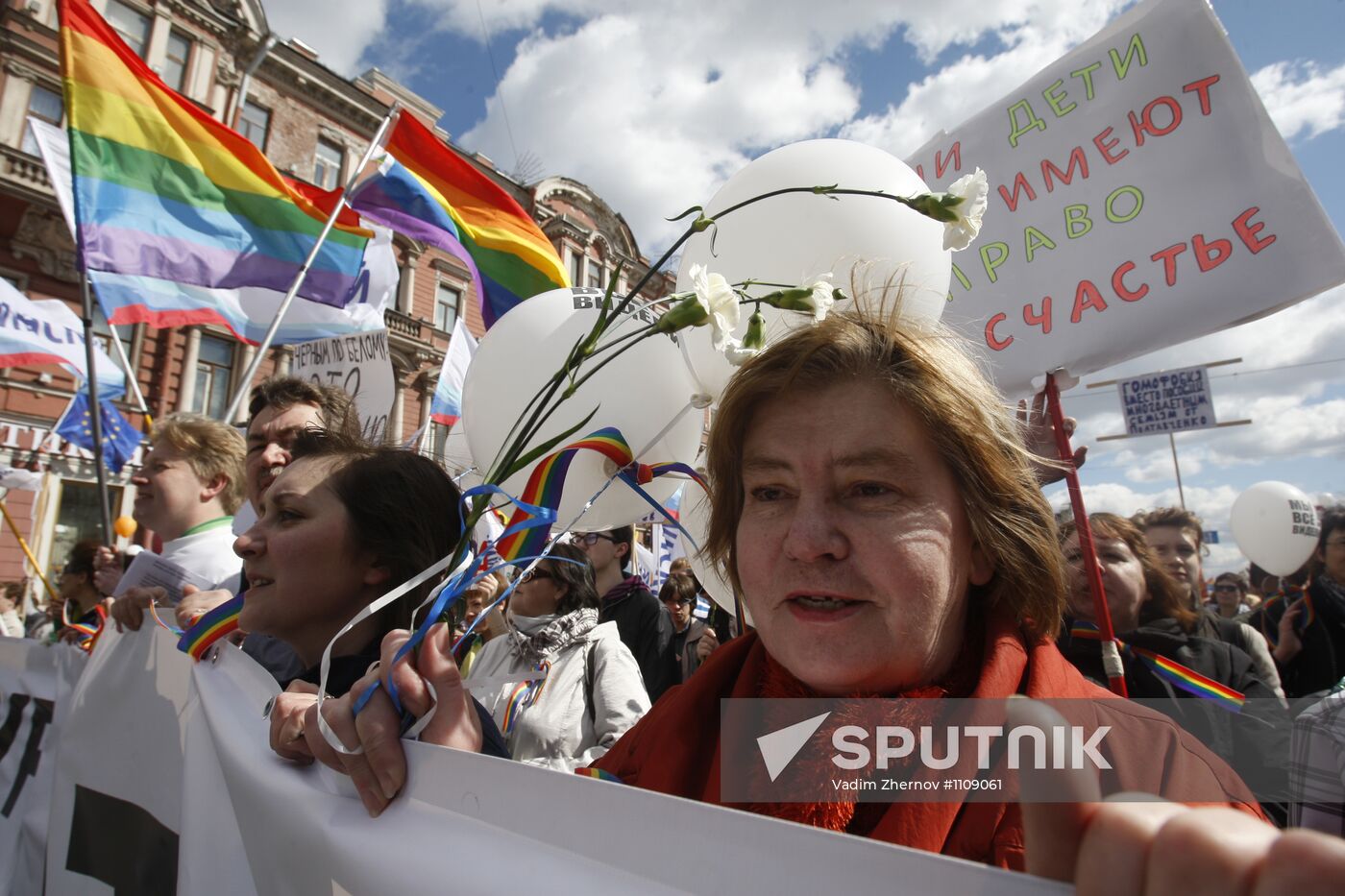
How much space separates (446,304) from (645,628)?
18.0 metres

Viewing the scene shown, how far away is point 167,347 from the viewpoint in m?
14.3

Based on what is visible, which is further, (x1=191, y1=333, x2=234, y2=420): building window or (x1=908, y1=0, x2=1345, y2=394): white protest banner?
(x1=191, y1=333, x2=234, y2=420): building window

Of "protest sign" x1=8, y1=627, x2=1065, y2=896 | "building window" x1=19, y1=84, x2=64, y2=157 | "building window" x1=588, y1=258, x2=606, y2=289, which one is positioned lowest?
"protest sign" x1=8, y1=627, x2=1065, y2=896

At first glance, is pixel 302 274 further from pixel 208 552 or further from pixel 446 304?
pixel 446 304

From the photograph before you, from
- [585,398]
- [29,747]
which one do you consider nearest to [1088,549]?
[585,398]

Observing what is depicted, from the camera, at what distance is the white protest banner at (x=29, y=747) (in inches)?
83.9

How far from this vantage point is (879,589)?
0.98 metres

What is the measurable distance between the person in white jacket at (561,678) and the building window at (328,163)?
17.7 m

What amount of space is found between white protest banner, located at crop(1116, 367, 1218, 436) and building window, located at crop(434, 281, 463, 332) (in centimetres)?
1649

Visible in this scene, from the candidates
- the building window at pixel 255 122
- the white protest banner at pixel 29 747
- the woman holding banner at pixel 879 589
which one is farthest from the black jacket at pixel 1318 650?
the building window at pixel 255 122

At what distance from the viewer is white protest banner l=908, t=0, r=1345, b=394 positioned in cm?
175

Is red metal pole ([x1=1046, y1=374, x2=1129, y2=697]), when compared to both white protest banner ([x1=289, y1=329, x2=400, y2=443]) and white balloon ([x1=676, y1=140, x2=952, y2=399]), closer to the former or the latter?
white balloon ([x1=676, y1=140, x2=952, y2=399])

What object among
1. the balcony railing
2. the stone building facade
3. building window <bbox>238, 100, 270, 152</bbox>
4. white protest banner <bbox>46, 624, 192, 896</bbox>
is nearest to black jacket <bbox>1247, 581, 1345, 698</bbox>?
white protest banner <bbox>46, 624, 192, 896</bbox>

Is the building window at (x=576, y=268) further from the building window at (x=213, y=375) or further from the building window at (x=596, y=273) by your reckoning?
the building window at (x=213, y=375)
